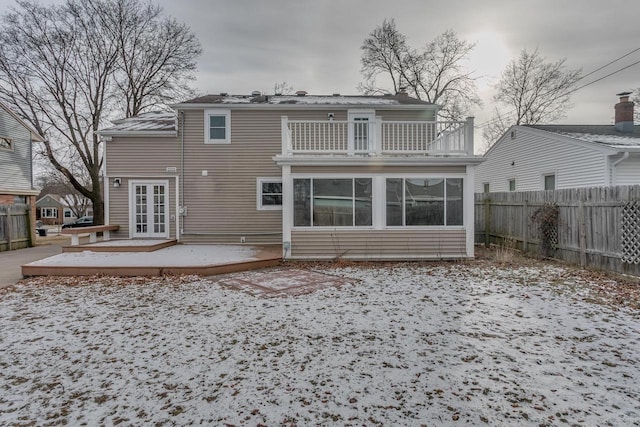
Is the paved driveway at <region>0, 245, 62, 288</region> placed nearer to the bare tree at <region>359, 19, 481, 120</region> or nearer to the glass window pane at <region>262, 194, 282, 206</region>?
the glass window pane at <region>262, 194, 282, 206</region>

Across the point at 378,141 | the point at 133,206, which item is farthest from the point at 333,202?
the point at 133,206

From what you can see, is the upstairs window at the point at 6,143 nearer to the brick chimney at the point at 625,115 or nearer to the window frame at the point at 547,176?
the window frame at the point at 547,176

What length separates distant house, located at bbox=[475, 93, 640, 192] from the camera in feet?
32.7

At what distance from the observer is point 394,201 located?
845 cm

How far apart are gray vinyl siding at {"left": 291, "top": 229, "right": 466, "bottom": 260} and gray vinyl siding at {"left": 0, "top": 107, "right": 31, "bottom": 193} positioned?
11365 mm

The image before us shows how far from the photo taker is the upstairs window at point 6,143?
1184cm

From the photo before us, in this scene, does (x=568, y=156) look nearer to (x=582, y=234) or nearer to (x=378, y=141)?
(x=582, y=234)

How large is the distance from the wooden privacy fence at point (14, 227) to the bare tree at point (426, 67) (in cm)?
1895

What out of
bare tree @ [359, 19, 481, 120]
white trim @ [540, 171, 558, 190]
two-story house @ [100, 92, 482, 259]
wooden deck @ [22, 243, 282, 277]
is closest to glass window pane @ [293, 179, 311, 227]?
two-story house @ [100, 92, 482, 259]

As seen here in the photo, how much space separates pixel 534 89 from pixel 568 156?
12.2 metres

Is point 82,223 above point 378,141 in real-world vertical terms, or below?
below

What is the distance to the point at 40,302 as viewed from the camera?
5.24m

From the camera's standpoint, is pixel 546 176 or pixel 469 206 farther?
pixel 546 176

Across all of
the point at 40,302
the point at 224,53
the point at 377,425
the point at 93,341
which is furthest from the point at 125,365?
the point at 224,53
